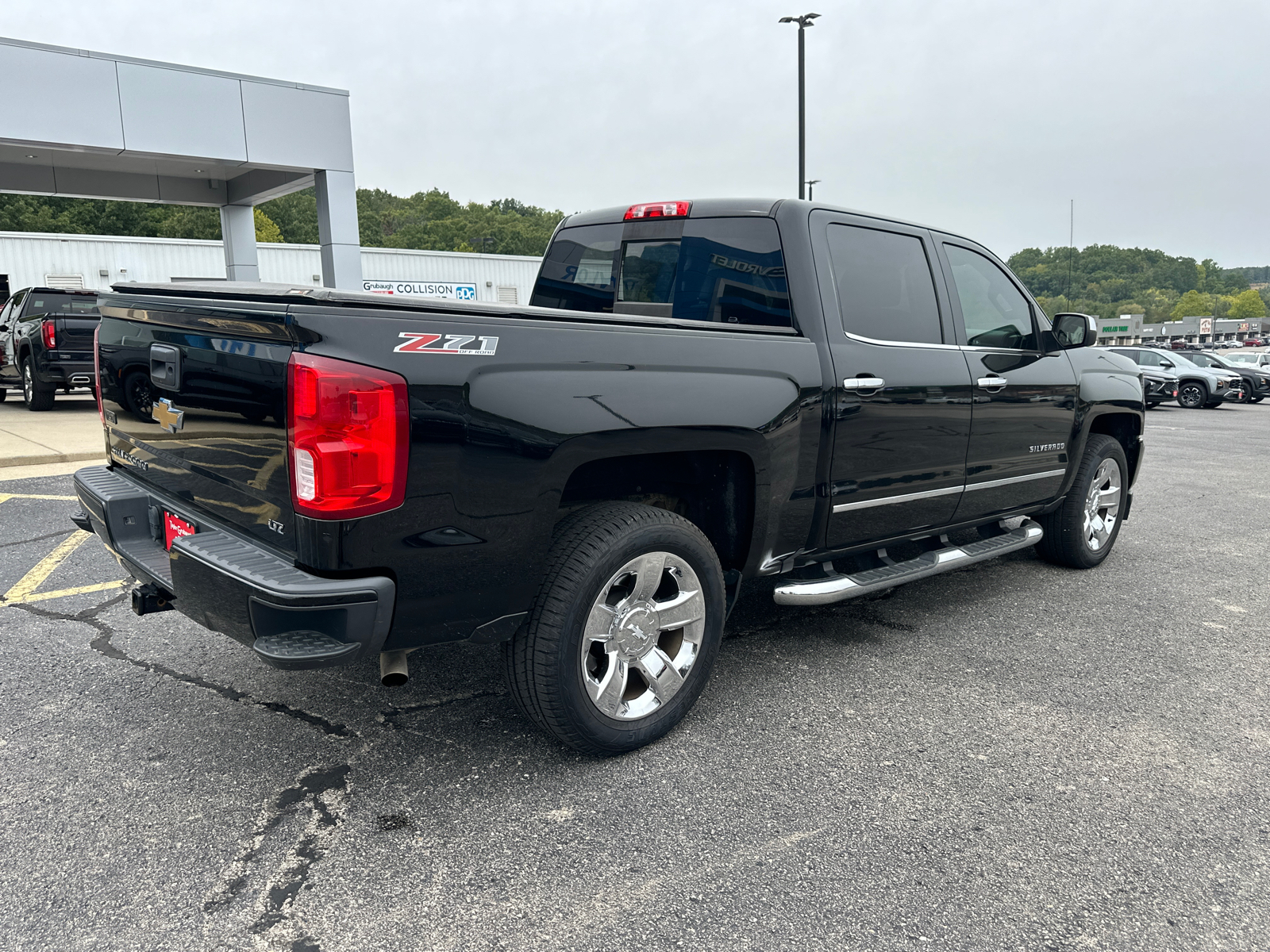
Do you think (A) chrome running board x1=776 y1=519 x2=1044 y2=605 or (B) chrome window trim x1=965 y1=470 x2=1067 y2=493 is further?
(B) chrome window trim x1=965 y1=470 x2=1067 y2=493

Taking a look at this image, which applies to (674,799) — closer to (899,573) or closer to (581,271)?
(899,573)

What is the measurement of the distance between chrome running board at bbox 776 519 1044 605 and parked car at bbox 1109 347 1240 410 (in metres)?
21.2

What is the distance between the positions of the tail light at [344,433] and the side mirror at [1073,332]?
150 inches

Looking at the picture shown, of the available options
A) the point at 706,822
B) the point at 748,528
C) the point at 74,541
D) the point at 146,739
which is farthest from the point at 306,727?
the point at 74,541

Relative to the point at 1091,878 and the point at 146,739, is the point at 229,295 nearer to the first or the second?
the point at 146,739

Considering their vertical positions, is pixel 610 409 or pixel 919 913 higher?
pixel 610 409

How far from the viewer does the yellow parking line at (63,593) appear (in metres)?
4.54

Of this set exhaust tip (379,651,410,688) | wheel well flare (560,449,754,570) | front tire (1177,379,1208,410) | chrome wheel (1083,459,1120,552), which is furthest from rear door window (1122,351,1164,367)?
exhaust tip (379,651,410,688)

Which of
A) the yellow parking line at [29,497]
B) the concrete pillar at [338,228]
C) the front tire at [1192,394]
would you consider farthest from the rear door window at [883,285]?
the front tire at [1192,394]

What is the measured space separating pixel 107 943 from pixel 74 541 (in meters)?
4.36

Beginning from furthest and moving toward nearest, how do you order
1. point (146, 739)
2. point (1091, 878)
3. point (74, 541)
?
point (74, 541)
point (146, 739)
point (1091, 878)

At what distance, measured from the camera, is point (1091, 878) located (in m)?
2.41

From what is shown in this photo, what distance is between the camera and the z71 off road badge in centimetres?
236

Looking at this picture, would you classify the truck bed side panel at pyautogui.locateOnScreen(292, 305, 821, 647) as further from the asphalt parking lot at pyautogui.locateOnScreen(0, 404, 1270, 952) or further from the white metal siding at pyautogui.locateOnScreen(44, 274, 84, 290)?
the white metal siding at pyautogui.locateOnScreen(44, 274, 84, 290)
